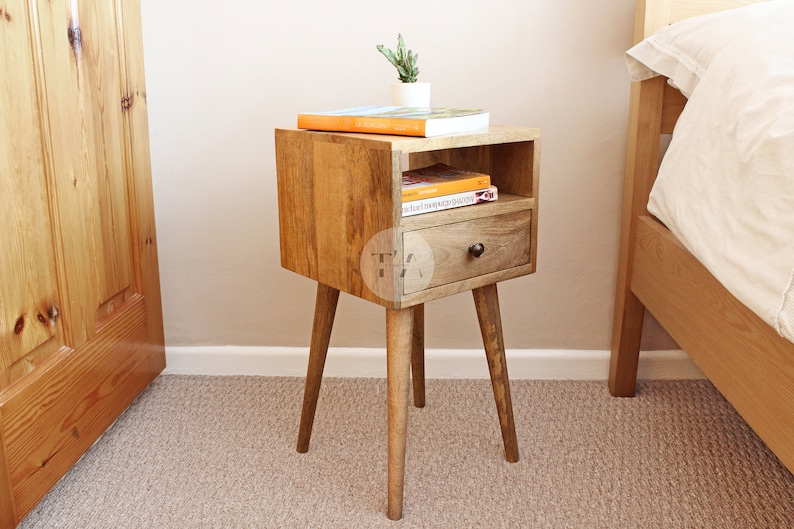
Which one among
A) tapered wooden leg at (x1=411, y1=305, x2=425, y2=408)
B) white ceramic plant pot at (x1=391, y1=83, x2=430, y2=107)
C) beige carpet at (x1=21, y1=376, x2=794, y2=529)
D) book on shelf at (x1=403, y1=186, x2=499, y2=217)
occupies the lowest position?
beige carpet at (x1=21, y1=376, x2=794, y2=529)

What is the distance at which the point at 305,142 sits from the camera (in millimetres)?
Answer: 1025

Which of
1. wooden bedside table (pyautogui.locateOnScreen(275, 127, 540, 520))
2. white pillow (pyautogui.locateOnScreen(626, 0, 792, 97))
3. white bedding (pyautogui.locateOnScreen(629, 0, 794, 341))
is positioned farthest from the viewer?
white pillow (pyautogui.locateOnScreen(626, 0, 792, 97))

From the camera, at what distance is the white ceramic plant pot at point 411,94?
42.6 inches

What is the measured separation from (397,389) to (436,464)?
0.83ft

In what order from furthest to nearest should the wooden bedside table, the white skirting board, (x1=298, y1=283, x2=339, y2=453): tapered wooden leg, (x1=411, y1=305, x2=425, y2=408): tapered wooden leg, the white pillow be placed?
the white skirting board < (x1=411, y1=305, x2=425, y2=408): tapered wooden leg < (x1=298, y1=283, x2=339, y2=453): tapered wooden leg < the white pillow < the wooden bedside table

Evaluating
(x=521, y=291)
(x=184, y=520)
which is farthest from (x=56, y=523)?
(x=521, y=291)

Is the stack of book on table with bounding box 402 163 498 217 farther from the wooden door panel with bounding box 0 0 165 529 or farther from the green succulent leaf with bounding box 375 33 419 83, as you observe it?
the wooden door panel with bounding box 0 0 165 529

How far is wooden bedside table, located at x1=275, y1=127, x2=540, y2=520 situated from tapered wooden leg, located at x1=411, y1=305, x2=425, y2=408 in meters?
0.15

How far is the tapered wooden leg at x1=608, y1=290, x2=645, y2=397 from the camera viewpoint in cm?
142

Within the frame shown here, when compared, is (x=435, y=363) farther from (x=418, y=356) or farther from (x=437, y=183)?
(x=437, y=183)

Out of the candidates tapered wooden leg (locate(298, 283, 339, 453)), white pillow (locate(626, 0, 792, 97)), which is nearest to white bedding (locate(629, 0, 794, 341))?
white pillow (locate(626, 0, 792, 97))

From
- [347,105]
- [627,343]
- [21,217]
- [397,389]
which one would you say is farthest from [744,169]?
[21,217]

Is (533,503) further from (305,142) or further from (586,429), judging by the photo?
(305,142)

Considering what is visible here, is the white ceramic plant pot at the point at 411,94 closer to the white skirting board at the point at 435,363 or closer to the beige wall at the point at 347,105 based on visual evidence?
the beige wall at the point at 347,105
